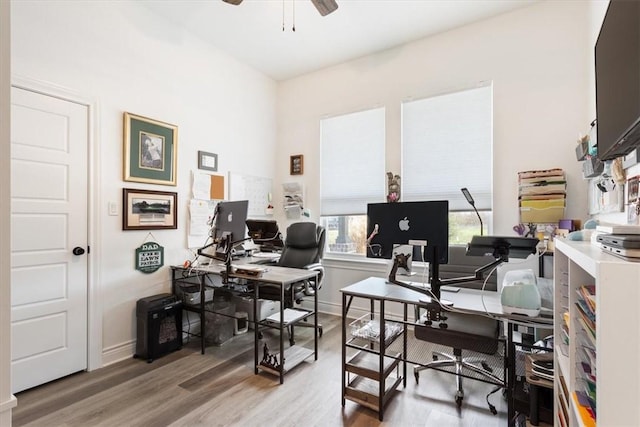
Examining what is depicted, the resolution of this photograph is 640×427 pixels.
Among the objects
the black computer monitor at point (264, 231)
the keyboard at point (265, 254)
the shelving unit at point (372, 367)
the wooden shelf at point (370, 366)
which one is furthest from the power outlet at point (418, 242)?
the keyboard at point (265, 254)

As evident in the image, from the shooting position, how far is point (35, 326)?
7.57 ft

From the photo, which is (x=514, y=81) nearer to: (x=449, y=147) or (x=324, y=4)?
(x=449, y=147)

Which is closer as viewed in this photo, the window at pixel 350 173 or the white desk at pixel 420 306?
the white desk at pixel 420 306

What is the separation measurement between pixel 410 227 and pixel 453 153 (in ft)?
6.20

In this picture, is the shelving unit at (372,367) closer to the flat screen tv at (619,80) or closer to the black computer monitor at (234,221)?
the black computer monitor at (234,221)

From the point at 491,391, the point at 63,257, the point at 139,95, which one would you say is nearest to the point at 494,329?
the point at 491,391

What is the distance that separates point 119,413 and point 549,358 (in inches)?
104

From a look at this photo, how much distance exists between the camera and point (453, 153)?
3.36m

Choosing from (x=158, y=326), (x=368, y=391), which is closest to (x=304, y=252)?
(x=158, y=326)

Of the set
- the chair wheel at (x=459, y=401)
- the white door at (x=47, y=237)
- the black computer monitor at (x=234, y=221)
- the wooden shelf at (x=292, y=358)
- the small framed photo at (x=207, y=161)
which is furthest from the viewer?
the small framed photo at (x=207, y=161)

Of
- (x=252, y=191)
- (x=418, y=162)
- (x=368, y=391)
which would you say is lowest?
(x=368, y=391)

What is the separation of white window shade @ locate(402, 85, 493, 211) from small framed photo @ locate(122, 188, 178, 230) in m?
2.57

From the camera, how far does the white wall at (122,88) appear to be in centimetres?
240

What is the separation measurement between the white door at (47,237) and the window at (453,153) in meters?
3.20
